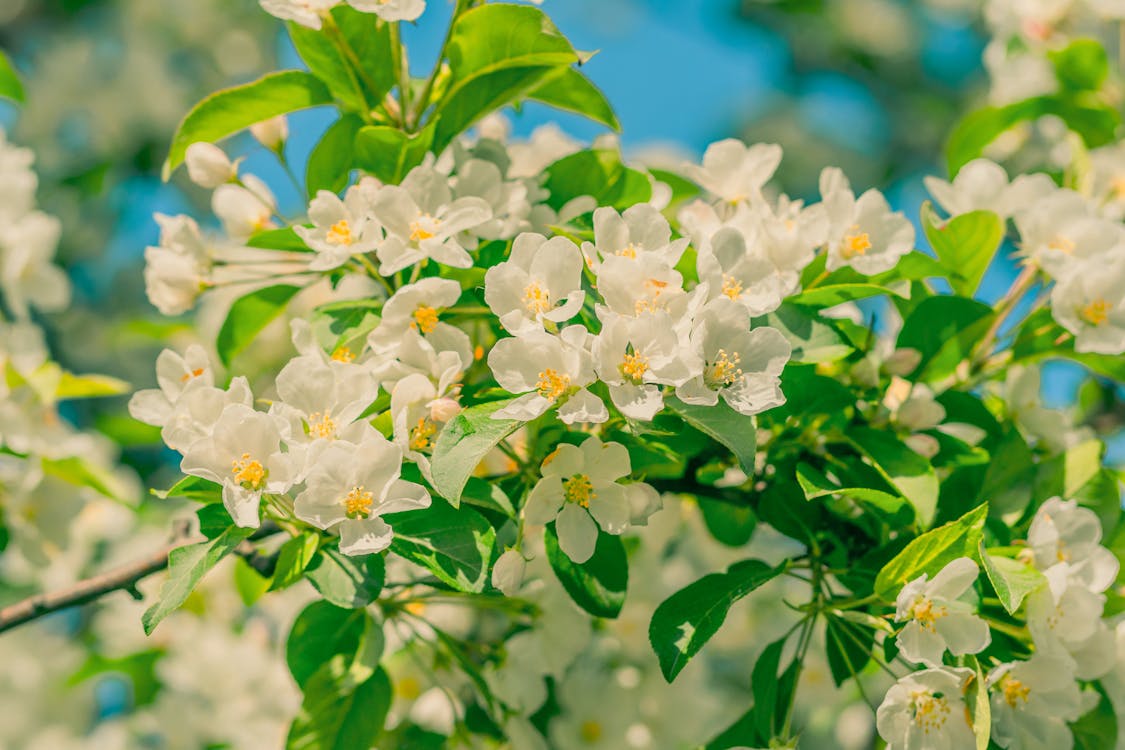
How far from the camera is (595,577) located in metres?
1.24

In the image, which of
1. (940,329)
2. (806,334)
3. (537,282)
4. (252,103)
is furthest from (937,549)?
(252,103)

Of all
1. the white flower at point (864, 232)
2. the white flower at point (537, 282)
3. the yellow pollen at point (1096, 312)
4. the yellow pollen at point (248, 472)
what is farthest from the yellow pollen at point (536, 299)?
the yellow pollen at point (1096, 312)

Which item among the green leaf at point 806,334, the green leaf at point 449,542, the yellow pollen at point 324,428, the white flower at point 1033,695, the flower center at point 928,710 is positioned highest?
the green leaf at point 806,334

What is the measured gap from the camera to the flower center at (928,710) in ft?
3.70

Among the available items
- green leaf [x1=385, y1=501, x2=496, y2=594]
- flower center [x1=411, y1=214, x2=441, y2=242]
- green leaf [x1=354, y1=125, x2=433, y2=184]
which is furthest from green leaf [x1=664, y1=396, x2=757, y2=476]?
green leaf [x1=354, y1=125, x2=433, y2=184]

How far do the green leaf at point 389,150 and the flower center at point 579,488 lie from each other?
44 cm

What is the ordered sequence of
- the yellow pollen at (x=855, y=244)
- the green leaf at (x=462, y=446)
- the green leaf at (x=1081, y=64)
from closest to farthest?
the green leaf at (x=462, y=446), the yellow pollen at (x=855, y=244), the green leaf at (x=1081, y=64)

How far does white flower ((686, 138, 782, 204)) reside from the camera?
4.69ft

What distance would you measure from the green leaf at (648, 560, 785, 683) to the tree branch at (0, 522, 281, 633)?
1.56ft

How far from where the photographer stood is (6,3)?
4461 mm

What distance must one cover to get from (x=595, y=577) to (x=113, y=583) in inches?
25.1

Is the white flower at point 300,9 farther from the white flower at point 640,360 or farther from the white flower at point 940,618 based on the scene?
the white flower at point 940,618

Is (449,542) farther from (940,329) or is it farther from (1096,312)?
(1096,312)

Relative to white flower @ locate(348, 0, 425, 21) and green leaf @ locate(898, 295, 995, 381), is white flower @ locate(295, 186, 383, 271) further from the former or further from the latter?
green leaf @ locate(898, 295, 995, 381)
